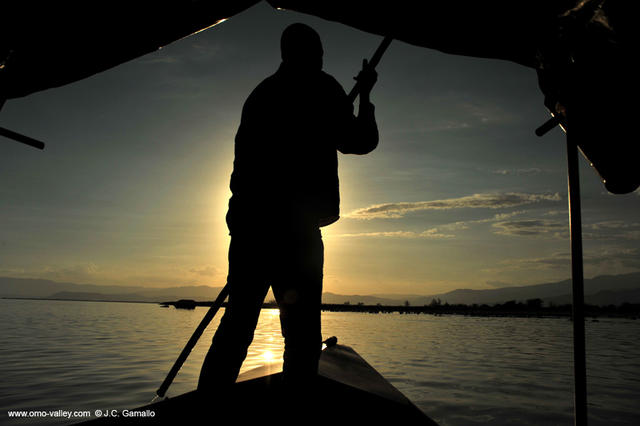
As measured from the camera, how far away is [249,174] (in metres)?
1.67

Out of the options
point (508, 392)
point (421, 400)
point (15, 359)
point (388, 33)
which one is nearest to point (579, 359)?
point (388, 33)

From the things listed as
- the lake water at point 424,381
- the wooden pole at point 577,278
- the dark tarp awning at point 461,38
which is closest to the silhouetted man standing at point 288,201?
the dark tarp awning at point 461,38

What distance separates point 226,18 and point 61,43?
2.85 ft

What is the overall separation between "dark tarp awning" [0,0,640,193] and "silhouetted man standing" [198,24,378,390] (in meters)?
0.54

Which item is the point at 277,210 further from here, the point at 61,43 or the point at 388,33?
the point at 61,43

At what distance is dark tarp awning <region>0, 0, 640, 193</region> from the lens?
4.52ft

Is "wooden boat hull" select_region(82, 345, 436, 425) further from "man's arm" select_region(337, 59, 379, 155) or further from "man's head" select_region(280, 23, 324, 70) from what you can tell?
"man's head" select_region(280, 23, 324, 70)

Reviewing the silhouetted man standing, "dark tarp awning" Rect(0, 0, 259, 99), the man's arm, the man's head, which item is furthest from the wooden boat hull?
"dark tarp awning" Rect(0, 0, 259, 99)

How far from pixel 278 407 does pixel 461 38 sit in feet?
6.94

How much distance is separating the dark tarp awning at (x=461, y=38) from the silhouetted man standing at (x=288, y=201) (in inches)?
21.3

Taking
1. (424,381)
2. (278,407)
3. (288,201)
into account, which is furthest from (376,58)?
(424,381)

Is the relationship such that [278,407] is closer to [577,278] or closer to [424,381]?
[577,278]

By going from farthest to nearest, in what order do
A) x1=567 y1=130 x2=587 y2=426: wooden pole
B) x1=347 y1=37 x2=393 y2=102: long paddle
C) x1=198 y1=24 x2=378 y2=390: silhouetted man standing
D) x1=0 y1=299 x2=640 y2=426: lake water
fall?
x1=0 y1=299 x2=640 y2=426: lake water, x1=347 y1=37 x2=393 y2=102: long paddle, x1=198 y1=24 x2=378 y2=390: silhouetted man standing, x1=567 y1=130 x2=587 y2=426: wooden pole

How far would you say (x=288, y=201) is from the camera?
1.60 m
